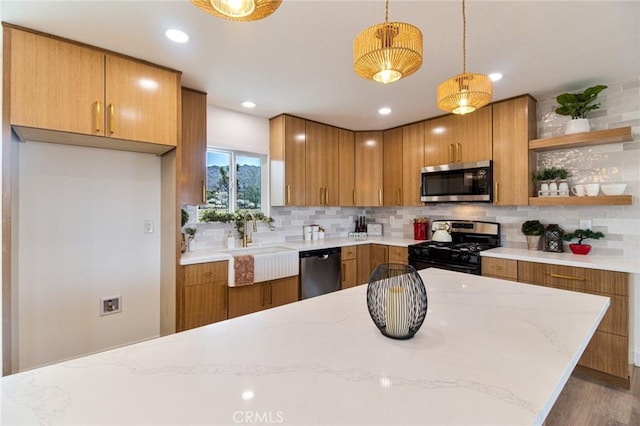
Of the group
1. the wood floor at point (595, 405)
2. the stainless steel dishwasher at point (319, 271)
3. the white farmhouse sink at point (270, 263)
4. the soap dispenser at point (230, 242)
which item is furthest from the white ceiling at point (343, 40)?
the wood floor at point (595, 405)

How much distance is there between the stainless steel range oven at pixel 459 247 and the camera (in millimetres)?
2961

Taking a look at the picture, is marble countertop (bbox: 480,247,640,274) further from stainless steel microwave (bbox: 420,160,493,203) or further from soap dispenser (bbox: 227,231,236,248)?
soap dispenser (bbox: 227,231,236,248)

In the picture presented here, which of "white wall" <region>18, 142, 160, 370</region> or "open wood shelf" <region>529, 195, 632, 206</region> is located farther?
"open wood shelf" <region>529, 195, 632, 206</region>

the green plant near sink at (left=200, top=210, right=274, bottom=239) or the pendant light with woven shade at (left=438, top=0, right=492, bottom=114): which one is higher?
the pendant light with woven shade at (left=438, top=0, right=492, bottom=114)

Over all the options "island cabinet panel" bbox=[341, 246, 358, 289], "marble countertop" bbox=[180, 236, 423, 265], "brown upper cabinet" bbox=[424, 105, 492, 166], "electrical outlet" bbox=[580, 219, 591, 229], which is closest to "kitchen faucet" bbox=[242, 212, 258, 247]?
"marble countertop" bbox=[180, 236, 423, 265]

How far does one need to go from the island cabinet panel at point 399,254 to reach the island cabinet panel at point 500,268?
86 cm

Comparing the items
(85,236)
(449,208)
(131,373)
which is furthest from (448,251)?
(85,236)

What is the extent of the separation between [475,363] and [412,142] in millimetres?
3353

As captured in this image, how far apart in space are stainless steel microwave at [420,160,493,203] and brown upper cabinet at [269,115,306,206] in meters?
1.51

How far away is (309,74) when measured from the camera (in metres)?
2.46

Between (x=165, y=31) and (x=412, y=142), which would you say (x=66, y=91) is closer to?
(x=165, y=31)

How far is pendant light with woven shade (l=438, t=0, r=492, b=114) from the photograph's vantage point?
4.93 feet

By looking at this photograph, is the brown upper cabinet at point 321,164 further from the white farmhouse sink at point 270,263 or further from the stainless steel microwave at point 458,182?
the stainless steel microwave at point 458,182

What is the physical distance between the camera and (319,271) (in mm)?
3383
